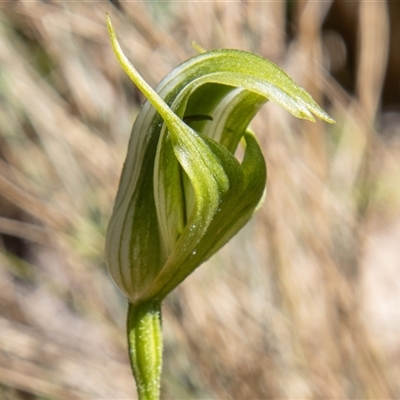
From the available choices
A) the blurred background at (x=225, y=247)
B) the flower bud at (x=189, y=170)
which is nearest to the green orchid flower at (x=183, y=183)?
the flower bud at (x=189, y=170)

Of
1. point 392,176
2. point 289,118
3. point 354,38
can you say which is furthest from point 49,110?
point 354,38

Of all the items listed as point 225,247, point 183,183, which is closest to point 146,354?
point 183,183

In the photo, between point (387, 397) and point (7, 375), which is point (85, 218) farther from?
point (387, 397)

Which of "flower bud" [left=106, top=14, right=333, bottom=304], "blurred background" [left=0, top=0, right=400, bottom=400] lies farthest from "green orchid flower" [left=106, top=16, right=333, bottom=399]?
"blurred background" [left=0, top=0, right=400, bottom=400]

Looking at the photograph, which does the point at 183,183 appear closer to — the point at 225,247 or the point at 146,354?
the point at 146,354

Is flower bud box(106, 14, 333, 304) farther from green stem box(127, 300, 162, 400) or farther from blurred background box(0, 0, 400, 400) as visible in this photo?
blurred background box(0, 0, 400, 400)

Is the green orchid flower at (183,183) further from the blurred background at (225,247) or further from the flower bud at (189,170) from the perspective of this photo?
the blurred background at (225,247)
